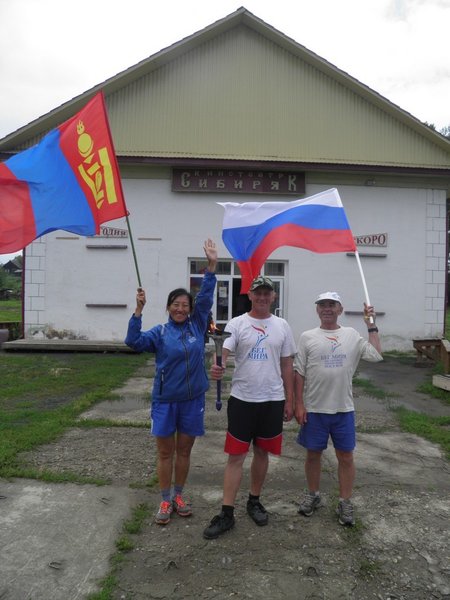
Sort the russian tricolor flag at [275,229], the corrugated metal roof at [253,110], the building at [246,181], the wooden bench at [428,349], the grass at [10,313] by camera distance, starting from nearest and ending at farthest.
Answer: the russian tricolor flag at [275,229]
the wooden bench at [428,349]
the building at [246,181]
the corrugated metal roof at [253,110]
the grass at [10,313]

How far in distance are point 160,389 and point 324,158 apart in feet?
37.5

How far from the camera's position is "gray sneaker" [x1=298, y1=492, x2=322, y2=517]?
3.48m

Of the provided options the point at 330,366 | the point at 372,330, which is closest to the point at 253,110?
the point at 372,330

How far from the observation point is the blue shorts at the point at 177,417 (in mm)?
3293

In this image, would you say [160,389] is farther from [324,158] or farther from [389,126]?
[389,126]

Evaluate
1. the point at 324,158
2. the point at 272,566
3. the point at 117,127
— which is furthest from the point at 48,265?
the point at 272,566

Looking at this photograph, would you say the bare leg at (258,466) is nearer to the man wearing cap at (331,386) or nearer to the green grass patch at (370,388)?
the man wearing cap at (331,386)

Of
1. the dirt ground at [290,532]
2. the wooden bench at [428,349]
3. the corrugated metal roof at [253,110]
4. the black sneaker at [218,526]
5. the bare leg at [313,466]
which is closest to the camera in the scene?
the dirt ground at [290,532]

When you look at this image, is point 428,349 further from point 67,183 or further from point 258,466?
point 67,183

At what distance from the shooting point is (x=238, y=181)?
511 inches

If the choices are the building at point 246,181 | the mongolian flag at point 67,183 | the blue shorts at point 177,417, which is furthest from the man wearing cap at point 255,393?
the building at point 246,181

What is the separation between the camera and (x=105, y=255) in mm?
12930

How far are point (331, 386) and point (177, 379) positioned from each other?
1118 millimetres

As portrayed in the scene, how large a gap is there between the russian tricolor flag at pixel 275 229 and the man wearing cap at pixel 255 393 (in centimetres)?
102
